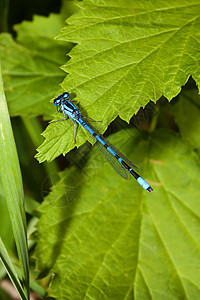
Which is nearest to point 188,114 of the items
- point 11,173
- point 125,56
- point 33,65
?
point 125,56

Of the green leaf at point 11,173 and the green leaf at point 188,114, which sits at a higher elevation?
the green leaf at point 11,173

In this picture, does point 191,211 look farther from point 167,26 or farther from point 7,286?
point 7,286

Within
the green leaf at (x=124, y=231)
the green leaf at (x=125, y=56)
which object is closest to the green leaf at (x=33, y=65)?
the green leaf at (x=124, y=231)

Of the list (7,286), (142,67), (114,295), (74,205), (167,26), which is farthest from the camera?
(7,286)

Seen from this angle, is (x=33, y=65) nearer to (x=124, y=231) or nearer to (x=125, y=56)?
(x=125, y=56)

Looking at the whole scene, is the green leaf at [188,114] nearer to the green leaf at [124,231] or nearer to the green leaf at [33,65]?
the green leaf at [124,231]

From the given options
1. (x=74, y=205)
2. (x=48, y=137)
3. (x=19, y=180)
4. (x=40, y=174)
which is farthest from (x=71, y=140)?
(x=40, y=174)

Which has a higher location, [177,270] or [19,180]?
[19,180]
